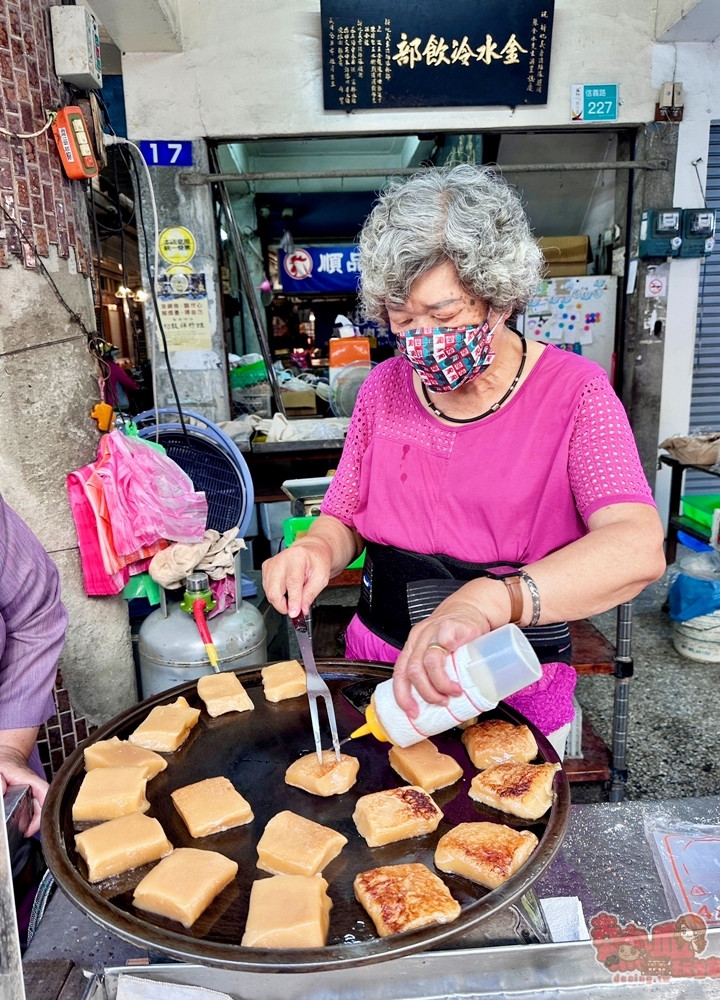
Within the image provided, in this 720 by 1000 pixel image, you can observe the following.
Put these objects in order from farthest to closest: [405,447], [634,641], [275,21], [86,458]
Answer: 1. [275,21]
2. [634,641]
3. [86,458]
4. [405,447]

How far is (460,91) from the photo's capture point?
499 centimetres

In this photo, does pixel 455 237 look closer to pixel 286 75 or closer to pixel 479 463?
pixel 479 463

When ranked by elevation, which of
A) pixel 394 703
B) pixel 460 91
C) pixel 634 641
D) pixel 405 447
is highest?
pixel 460 91

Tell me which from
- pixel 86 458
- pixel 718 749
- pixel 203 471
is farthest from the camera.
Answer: pixel 203 471

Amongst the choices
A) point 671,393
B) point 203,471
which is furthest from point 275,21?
point 671,393

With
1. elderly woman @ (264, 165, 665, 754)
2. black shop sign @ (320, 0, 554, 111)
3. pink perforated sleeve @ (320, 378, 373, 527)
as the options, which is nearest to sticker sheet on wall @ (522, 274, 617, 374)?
black shop sign @ (320, 0, 554, 111)

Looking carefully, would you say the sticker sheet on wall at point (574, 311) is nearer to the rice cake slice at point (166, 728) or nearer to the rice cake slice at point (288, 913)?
the rice cake slice at point (166, 728)

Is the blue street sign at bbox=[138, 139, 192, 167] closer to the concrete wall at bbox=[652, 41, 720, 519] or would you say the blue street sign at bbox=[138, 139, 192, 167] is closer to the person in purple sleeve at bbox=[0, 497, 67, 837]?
the concrete wall at bbox=[652, 41, 720, 519]

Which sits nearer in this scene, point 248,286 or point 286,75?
point 286,75

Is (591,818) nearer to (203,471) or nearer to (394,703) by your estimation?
(394,703)

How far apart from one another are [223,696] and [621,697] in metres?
1.87

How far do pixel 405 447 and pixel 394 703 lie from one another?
75cm
